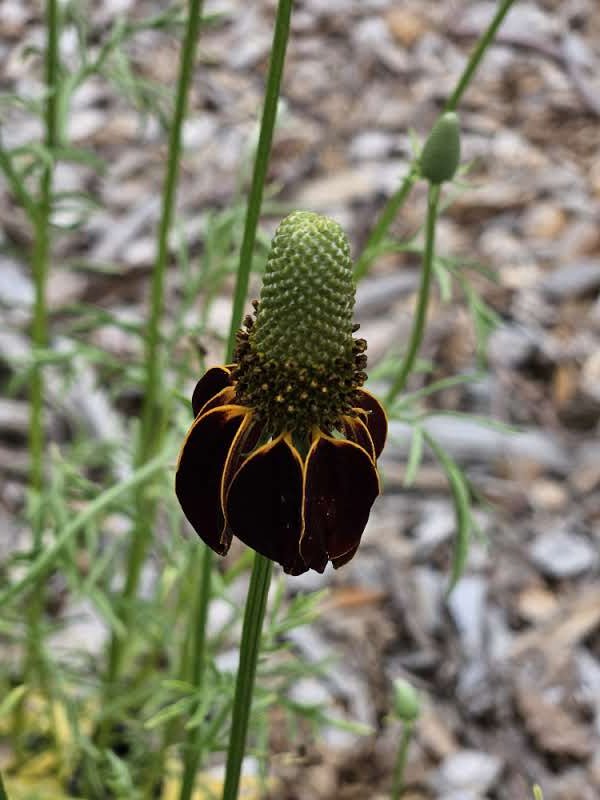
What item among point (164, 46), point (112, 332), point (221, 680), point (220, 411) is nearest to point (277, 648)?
point (221, 680)

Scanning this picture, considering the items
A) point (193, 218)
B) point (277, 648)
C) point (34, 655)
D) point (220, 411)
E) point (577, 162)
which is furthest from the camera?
point (577, 162)

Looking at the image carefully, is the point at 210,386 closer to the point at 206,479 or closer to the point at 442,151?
the point at 206,479

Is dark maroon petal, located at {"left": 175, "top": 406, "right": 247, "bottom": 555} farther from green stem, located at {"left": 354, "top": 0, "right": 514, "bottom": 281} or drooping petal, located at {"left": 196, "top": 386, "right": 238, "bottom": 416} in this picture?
green stem, located at {"left": 354, "top": 0, "right": 514, "bottom": 281}

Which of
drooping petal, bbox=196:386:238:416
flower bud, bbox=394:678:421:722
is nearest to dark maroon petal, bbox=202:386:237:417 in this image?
drooping petal, bbox=196:386:238:416

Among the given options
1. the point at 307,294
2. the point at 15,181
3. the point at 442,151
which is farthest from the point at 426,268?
the point at 15,181

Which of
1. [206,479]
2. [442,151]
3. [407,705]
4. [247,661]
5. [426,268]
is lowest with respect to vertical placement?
[407,705]

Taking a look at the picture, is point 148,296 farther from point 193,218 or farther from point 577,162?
point 577,162
